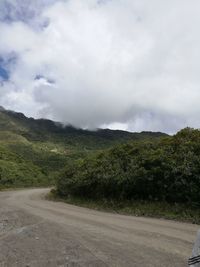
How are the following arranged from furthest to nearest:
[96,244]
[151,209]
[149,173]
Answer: [149,173], [151,209], [96,244]

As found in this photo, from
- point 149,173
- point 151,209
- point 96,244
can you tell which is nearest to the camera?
point 96,244

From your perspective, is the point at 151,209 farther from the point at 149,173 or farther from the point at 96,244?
the point at 96,244

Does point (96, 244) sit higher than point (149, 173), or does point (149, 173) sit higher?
point (149, 173)

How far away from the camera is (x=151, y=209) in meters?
17.3

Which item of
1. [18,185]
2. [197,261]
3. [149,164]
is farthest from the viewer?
[18,185]

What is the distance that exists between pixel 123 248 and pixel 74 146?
183 meters

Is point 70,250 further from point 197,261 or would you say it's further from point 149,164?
point 149,164

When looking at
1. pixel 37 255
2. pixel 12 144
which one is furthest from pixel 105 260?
pixel 12 144

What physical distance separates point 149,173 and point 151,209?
2.26 metres

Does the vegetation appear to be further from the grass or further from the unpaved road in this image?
the unpaved road

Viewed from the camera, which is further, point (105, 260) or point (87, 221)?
point (87, 221)

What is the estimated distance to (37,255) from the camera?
887 centimetres

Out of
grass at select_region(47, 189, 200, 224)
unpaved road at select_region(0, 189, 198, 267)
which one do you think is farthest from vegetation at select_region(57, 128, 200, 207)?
unpaved road at select_region(0, 189, 198, 267)

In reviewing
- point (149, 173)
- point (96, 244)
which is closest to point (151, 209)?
point (149, 173)
